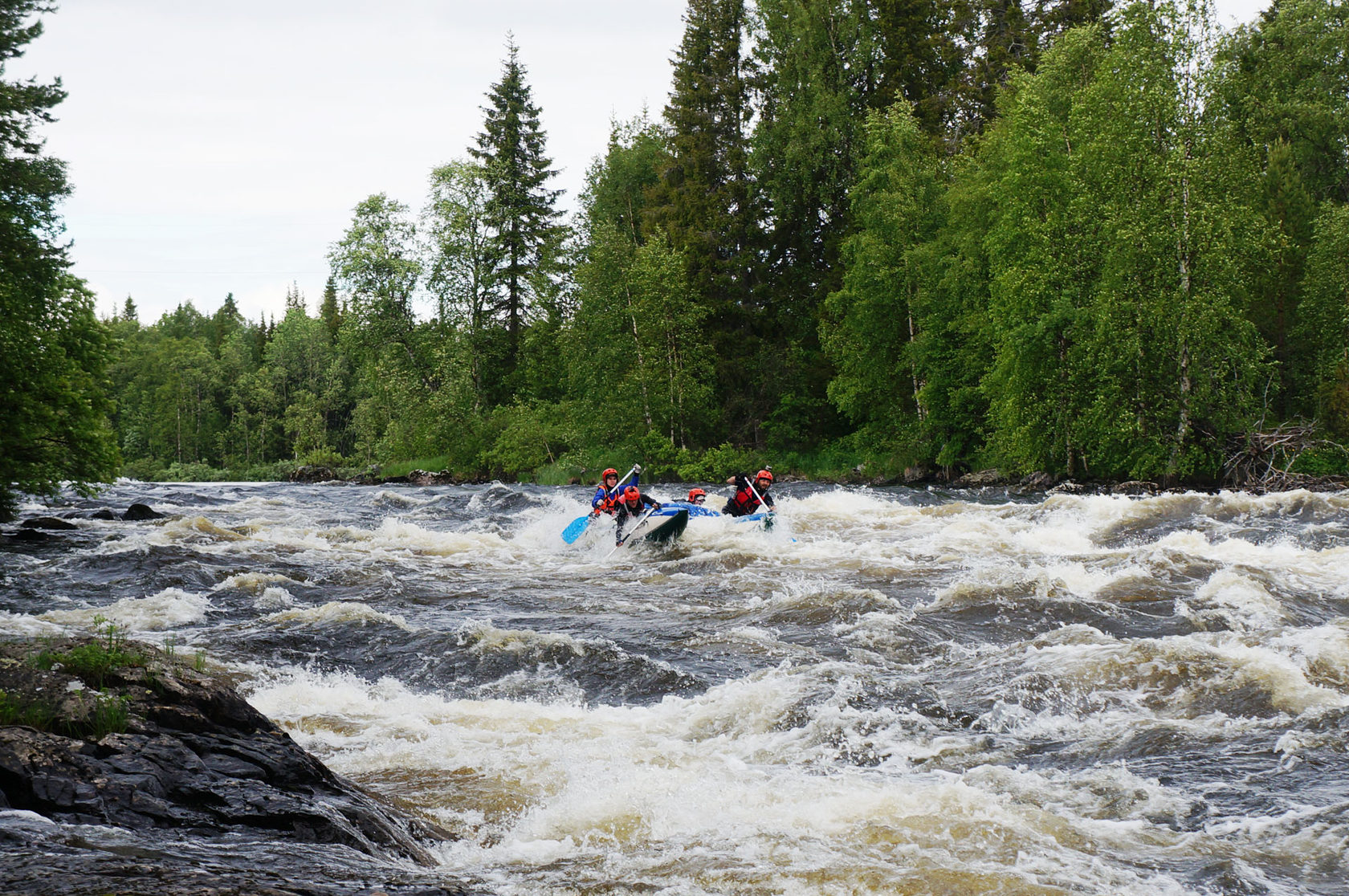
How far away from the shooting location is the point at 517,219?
135 feet

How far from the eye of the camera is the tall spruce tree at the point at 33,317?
1279 centimetres

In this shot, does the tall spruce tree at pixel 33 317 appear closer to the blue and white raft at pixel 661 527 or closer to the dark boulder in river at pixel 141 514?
the dark boulder in river at pixel 141 514

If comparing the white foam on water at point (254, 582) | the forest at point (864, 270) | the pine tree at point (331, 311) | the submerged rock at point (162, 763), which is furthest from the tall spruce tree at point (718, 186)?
the pine tree at point (331, 311)

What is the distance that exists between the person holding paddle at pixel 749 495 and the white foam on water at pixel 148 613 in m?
8.86

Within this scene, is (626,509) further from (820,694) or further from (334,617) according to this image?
(820,694)

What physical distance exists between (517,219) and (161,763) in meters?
39.3

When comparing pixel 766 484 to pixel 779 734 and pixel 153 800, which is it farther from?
pixel 153 800

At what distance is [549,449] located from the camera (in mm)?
35938

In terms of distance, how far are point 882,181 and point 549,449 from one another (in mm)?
15419

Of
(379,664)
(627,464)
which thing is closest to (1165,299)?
(627,464)

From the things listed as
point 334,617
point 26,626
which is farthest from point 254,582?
point 26,626

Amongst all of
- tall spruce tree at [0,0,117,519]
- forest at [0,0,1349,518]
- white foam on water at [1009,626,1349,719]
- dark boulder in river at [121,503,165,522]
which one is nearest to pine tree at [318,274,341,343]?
forest at [0,0,1349,518]

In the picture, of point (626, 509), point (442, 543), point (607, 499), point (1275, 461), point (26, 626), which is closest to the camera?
point (26, 626)

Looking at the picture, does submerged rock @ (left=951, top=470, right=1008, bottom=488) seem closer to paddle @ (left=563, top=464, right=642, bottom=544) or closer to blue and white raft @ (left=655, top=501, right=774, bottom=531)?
blue and white raft @ (left=655, top=501, right=774, bottom=531)
